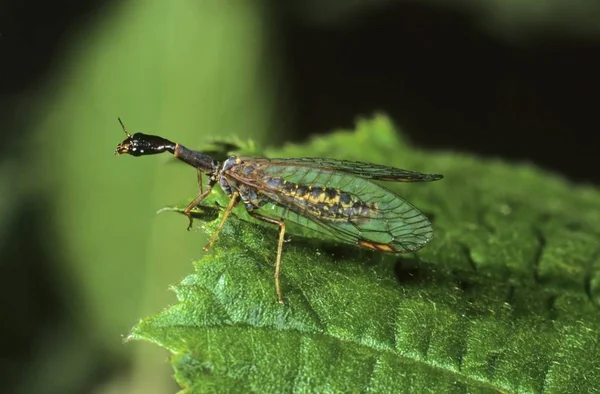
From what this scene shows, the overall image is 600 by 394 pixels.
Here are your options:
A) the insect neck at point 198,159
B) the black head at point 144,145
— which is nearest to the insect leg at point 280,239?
the insect neck at point 198,159

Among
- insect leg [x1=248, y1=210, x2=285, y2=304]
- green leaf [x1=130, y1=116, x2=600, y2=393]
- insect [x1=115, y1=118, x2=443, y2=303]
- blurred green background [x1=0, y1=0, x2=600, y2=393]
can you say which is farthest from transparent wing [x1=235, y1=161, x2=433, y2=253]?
blurred green background [x1=0, y1=0, x2=600, y2=393]

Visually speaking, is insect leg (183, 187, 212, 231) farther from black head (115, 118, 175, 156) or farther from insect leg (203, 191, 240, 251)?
black head (115, 118, 175, 156)

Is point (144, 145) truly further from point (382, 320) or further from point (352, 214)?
point (382, 320)

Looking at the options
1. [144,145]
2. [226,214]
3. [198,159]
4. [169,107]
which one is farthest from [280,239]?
[169,107]

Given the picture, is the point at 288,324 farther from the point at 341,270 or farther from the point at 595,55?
the point at 595,55

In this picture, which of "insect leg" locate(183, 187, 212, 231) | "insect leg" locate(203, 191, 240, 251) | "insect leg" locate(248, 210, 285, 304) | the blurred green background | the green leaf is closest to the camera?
the green leaf

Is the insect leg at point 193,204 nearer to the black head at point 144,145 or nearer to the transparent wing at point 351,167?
the transparent wing at point 351,167
